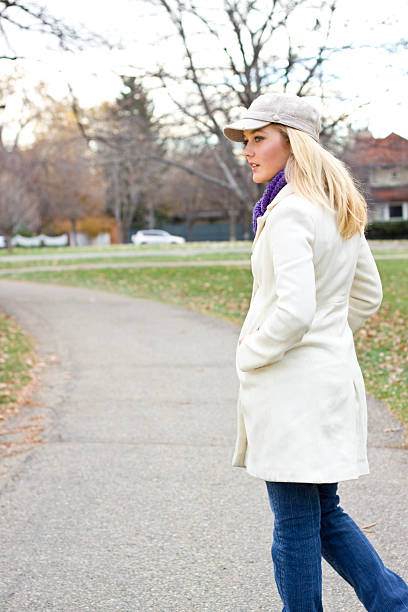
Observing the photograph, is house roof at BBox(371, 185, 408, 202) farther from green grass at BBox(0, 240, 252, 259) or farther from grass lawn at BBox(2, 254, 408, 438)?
grass lawn at BBox(2, 254, 408, 438)

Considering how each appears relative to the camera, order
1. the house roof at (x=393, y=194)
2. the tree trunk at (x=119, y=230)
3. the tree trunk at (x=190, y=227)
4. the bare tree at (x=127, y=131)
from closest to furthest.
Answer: the bare tree at (x=127, y=131) < the house roof at (x=393, y=194) < the tree trunk at (x=119, y=230) < the tree trunk at (x=190, y=227)

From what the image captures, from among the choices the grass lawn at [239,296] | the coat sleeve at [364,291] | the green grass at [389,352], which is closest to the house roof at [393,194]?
the grass lawn at [239,296]

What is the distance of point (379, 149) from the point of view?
14148 millimetres

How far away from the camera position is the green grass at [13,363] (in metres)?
6.67

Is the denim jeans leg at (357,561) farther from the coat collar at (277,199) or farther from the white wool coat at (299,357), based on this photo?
the coat collar at (277,199)

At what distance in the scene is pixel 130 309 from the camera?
13.0 meters

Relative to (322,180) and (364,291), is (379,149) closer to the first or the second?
(364,291)

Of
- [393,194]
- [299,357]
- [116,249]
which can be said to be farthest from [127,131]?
[393,194]

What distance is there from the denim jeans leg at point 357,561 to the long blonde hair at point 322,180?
0.88m

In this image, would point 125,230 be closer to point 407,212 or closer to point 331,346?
point 407,212

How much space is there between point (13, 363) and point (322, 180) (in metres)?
6.42

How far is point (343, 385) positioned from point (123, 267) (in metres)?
19.9

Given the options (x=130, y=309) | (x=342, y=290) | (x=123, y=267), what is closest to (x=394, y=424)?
(x=342, y=290)

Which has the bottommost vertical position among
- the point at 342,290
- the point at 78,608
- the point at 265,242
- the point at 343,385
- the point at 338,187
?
the point at 78,608
